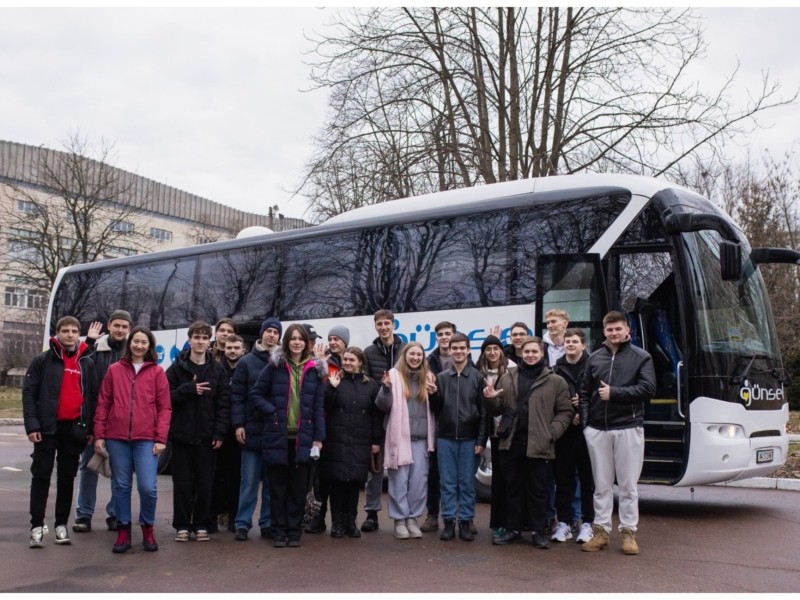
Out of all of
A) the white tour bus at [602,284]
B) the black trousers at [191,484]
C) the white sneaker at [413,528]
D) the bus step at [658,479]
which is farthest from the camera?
the white tour bus at [602,284]

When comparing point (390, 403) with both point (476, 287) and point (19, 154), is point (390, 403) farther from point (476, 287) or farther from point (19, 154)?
point (19, 154)

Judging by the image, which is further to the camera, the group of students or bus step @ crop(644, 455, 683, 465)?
Result: bus step @ crop(644, 455, 683, 465)

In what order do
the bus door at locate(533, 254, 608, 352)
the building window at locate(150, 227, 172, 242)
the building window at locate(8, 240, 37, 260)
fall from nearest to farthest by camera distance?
1. the bus door at locate(533, 254, 608, 352)
2. the building window at locate(8, 240, 37, 260)
3. the building window at locate(150, 227, 172, 242)

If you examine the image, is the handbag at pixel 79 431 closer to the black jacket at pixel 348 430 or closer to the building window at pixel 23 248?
the black jacket at pixel 348 430

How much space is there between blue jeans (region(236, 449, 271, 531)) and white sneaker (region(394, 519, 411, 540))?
1.10 meters

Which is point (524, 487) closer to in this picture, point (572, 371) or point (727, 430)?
point (572, 371)

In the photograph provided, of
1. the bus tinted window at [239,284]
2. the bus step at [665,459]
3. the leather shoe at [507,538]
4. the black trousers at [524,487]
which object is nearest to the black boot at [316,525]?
the leather shoe at [507,538]

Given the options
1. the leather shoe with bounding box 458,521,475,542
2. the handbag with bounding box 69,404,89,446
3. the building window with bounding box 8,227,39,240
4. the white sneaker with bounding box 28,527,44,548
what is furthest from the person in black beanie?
the building window with bounding box 8,227,39,240

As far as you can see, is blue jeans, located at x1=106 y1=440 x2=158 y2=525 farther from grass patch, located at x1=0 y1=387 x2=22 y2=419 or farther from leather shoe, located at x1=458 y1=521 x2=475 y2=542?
grass patch, located at x1=0 y1=387 x2=22 y2=419

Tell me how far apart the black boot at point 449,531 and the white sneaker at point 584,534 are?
3.44ft

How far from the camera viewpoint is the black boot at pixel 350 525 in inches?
309

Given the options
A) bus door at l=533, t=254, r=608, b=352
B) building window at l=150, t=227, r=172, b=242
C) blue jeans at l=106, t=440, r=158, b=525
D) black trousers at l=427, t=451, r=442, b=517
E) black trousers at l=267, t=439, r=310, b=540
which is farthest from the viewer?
building window at l=150, t=227, r=172, b=242

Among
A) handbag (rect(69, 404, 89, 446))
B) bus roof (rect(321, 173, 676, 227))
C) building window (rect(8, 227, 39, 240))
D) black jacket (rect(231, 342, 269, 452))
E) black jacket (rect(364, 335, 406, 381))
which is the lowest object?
handbag (rect(69, 404, 89, 446))

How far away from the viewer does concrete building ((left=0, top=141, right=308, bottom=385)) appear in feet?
113
